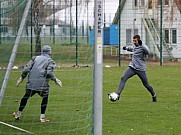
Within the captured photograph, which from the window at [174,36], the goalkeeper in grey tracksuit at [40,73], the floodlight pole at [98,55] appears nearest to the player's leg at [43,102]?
the goalkeeper in grey tracksuit at [40,73]

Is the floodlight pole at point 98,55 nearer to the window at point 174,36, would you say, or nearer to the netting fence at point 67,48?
the netting fence at point 67,48

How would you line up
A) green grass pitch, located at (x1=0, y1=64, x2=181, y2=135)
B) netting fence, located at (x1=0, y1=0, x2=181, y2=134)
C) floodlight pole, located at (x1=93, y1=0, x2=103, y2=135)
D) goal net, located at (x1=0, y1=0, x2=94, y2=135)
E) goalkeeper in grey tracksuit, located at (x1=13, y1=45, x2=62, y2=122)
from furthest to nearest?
1. goalkeeper in grey tracksuit, located at (x1=13, y1=45, x2=62, y2=122)
2. netting fence, located at (x1=0, y1=0, x2=181, y2=134)
3. green grass pitch, located at (x1=0, y1=64, x2=181, y2=135)
4. goal net, located at (x1=0, y1=0, x2=94, y2=135)
5. floodlight pole, located at (x1=93, y1=0, x2=103, y2=135)

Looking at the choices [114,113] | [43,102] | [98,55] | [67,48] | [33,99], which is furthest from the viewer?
[67,48]

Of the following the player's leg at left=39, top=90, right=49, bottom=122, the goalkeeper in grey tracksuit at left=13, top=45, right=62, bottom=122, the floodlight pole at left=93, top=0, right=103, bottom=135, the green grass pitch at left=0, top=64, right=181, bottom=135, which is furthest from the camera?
the player's leg at left=39, top=90, right=49, bottom=122

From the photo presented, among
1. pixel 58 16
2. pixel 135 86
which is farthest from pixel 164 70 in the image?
pixel 135 86

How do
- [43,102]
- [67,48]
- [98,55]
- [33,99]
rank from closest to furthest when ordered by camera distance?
1. [98,55]
2. [43,102]
3. [33,99]
4. [67,48]

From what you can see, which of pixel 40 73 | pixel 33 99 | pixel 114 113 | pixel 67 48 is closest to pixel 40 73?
pixel 40 73

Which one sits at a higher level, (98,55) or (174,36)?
(98,55)

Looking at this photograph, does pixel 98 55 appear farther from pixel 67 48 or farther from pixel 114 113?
pixel 67 48

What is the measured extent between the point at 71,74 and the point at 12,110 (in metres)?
8.55

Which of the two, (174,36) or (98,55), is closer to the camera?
(98,55)

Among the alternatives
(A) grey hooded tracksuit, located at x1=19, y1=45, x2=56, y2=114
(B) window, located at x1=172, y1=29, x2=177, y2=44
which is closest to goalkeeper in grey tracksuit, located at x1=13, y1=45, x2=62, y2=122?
(A) grey hooded tracksuit, located at x1=19, y1=45, x2=56, y2=114

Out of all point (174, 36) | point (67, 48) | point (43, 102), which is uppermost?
point (67, 48)

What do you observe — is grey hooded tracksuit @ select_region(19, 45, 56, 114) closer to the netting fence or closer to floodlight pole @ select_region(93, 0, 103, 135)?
the netting fence
